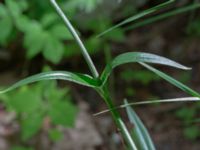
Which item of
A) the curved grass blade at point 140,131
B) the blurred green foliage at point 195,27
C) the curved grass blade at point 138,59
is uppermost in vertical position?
the curved grass blade at point 138,59

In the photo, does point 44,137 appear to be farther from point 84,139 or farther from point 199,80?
point 199,80

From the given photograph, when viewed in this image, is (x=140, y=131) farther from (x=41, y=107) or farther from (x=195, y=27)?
(x=195, y=27)

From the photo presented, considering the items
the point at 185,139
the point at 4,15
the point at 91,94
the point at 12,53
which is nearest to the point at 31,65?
the point at 12,53

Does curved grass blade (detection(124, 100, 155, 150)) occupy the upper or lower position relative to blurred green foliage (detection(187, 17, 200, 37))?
upper

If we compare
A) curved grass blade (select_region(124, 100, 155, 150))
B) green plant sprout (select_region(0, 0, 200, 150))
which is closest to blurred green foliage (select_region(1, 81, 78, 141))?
curved grass blade (select_region(124, 100, 155, 150))

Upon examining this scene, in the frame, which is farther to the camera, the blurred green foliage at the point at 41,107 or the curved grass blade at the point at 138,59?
the blurred green foliage at the point at 41,107

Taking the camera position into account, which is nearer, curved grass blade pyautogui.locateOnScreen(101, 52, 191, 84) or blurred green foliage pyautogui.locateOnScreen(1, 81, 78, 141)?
curved grass blade pyautogui.locateOnScreen(101, 52, 191, 84)

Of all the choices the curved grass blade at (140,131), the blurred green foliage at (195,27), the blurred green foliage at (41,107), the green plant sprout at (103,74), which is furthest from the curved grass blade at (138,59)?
the blurred green foliage at (195,27)

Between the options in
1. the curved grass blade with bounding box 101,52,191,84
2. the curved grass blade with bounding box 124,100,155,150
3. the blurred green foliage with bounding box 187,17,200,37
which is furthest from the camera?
the blurred green foliage with bounding box 187,17,200,37

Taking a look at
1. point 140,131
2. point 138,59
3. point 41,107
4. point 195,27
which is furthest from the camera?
point 195,27

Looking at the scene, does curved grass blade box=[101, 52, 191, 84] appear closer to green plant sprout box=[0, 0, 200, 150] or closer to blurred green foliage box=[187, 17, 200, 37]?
green plant sprout box=[0, 0, 200, 150]

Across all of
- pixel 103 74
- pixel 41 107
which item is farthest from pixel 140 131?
pixel 41 107

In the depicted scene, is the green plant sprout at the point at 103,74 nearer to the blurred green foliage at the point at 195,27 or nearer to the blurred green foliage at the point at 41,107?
the blurred green foliage at the point at 41,107
